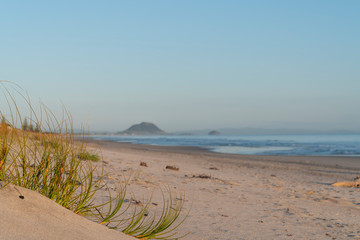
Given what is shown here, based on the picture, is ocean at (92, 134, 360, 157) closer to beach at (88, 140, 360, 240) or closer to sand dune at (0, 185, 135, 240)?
beach at (88, 140, 360, 240)

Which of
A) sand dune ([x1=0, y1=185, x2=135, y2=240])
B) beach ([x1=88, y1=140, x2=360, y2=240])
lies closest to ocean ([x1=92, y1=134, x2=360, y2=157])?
beach ([x1=88, y1=140, x2=360, y2=240])

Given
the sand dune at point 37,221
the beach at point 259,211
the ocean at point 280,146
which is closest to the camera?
the sand dune at point 37,221

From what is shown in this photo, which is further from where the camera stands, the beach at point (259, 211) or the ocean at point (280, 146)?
the ocean at point (280, 146)

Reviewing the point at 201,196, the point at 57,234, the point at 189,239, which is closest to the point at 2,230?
the point at 57,234

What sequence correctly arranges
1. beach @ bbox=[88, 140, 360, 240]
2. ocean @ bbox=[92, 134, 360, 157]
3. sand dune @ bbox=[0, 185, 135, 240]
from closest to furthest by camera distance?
sand dune @ bbox=[0, 185, 135, 240] → beach @ bbox=[88, 140, 360, 240] → ocean @ bbox=[92, 134, 360, 157]

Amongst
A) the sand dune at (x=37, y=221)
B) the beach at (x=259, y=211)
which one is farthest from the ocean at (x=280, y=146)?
the sand dune at (x=37, y=221)

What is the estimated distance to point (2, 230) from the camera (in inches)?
80.7

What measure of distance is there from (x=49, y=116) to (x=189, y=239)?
191 centimetres

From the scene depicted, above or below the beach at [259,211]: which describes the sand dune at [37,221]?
above

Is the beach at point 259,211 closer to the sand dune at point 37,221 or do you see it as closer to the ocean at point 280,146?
the sand dune at point 37,221

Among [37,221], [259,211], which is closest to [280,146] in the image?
[259,211]

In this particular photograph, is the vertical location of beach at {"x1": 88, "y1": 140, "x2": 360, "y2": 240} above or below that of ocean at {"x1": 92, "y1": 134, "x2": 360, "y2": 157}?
above

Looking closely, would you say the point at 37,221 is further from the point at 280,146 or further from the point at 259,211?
the point at 280,146

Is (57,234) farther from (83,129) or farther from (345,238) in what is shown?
(345,238)
